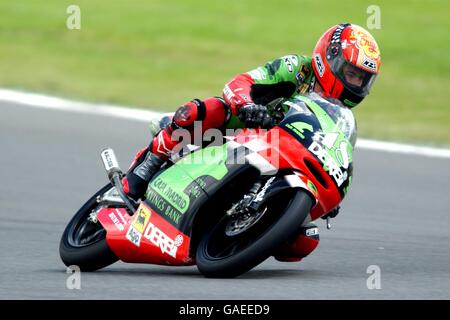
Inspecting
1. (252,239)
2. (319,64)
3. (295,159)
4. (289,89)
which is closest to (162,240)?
(252,239)

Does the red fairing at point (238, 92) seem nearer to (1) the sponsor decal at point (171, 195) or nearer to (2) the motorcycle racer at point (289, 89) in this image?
(2) the motorcycle racer at point (289, 89)

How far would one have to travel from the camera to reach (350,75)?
19.9 ft

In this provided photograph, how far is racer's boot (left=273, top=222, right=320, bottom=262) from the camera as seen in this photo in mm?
6039

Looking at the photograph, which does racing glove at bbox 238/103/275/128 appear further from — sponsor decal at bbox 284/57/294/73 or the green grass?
the green grass

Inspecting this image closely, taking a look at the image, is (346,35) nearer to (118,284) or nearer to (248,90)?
(248,90)

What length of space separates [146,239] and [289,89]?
1.15m

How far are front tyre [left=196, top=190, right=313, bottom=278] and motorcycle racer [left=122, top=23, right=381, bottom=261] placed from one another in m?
0.42

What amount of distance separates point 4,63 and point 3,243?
360 inches

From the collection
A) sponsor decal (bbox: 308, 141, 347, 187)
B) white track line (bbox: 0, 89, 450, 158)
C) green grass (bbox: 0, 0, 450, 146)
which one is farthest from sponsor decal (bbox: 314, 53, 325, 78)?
green grass (bbox: 0, 0, 450, 146)

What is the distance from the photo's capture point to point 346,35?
604 cm

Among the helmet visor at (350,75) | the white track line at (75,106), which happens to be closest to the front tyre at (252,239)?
the helmet visor at (350,75)

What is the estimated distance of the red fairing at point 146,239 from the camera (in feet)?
19.3

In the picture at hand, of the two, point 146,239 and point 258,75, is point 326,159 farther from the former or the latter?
point 146,239
